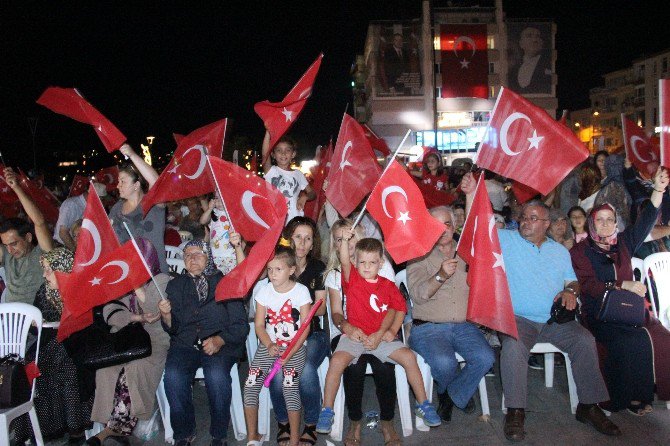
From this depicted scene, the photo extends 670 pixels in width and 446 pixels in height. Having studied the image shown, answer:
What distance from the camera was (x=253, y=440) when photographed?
4395 mm

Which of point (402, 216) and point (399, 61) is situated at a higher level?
point (399, 61)

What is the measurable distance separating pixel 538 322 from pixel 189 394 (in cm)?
303

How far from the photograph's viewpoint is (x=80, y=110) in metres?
5.86

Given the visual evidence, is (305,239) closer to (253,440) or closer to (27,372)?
(253,440)

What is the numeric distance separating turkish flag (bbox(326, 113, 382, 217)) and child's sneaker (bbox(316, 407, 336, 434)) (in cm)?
194

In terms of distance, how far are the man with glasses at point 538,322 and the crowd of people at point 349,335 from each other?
0.01 m

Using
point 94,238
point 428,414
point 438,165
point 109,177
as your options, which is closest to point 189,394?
point 94,238

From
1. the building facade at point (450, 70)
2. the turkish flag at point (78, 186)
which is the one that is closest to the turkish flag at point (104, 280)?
the turkish flag at point (78, 186)

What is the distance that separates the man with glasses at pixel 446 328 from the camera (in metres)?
4.62

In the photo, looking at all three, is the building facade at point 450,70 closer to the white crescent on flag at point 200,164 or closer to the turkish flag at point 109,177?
the turkish flag at point 109,177

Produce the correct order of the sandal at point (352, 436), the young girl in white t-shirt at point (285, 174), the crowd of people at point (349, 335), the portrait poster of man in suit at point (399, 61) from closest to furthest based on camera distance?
the sandal at point (352, 436), the crowd of people at point (349, 335), the young girl in white t-shirt at point (285, 174), the portrait poster of man in suit at point (399, 61)

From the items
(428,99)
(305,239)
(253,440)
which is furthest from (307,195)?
(428,99)

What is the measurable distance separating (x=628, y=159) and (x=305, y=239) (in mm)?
3858

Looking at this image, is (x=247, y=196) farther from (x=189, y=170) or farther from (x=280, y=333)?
(x=189, y=170)
